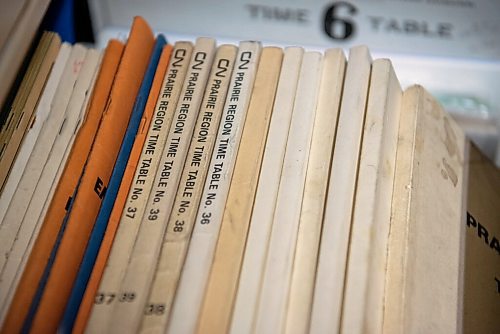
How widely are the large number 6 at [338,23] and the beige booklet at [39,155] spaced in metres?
0.42

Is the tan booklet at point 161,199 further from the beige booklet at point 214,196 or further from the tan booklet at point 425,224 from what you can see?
the tan booklet at point 425,224

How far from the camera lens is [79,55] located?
2.24 ft

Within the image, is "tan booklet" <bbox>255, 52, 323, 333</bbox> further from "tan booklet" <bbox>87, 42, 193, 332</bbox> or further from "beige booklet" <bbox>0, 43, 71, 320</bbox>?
"beige booklet" <bbox>0, 43, 71, 320</bbox>

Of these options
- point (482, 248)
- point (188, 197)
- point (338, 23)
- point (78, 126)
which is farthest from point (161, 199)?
point (338, 23)

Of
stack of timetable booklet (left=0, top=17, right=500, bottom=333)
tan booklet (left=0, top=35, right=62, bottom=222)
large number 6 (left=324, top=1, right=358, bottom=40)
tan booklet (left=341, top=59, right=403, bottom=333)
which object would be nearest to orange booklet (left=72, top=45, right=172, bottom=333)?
stack of timetable booklet (left=0, top=17, right=500, bottom=333)

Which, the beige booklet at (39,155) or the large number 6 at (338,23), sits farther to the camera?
the large number 6 at (338,23)

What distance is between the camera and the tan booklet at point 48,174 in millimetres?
532

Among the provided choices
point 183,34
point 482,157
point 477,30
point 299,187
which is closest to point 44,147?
point 299,187

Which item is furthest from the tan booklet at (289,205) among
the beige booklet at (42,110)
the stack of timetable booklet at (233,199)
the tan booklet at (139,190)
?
the beige booklet at (42,110)

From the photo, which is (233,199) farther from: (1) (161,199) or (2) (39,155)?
(2) (39,155)

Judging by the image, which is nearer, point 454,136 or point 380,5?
point 454,136

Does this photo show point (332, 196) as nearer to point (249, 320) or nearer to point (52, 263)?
point (249, 320)

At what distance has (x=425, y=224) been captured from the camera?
1.92ft

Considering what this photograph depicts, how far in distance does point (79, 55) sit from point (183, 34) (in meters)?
0.28
